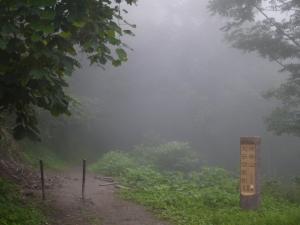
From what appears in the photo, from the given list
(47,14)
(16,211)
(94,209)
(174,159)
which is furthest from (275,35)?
(47,14)

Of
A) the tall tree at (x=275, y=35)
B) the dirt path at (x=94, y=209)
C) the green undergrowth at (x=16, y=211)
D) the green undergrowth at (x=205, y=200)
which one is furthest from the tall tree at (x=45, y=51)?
the tall tree at (x=275, y=35)

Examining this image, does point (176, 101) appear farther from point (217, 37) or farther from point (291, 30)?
point (291, 30)

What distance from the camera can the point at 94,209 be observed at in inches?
373

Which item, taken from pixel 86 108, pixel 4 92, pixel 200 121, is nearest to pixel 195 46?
pixel 200 121

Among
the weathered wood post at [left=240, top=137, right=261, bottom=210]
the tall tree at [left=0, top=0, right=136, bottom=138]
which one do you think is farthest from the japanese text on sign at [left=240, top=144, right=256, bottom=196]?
the tall tree at [left=0, top=0, right=136, bottom=138]

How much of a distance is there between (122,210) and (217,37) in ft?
92.7

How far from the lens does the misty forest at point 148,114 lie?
18.4 feet

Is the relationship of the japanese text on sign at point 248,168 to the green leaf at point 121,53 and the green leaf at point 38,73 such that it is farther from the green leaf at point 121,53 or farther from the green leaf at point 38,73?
the green leaf at point 38,73

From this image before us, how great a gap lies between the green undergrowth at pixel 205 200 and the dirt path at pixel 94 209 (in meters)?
0.37

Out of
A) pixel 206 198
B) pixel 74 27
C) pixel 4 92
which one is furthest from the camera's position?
pixel 206 198

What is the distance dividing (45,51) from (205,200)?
255 inches

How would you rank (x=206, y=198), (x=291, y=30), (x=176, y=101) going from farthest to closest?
1. (x=176, y=101)
2. (x=291, y=30)
3. (x=206, y=198)

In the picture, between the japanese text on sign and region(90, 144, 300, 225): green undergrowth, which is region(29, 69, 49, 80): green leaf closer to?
region(90, 144, 300, 225): green undergrowth

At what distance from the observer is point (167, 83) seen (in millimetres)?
34219
